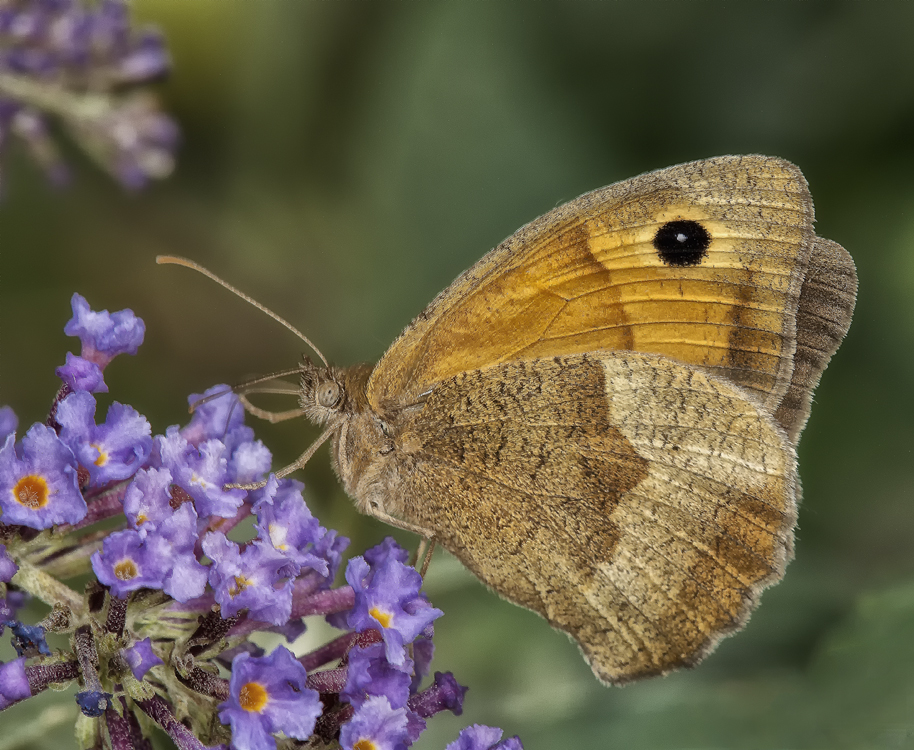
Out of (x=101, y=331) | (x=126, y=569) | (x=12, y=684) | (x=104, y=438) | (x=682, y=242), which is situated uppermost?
(x=682, y=242)

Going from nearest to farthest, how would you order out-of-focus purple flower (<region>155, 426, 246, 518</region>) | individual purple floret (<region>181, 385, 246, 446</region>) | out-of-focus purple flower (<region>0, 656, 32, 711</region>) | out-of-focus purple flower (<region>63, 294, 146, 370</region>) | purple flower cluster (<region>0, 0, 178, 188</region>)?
out-of-focus purple flower (<region>0, 656, 32, 711</region>), out-of-focus purple flower (<region>155, 426, 246, 518</region>), out-of-focus purple flower (<region>63, 294, 146, 370</region>), individual purple floret (<region>181, 385, 246, 446</region>), purple flower cluster (<region>0, 0, 178, 188</region>)

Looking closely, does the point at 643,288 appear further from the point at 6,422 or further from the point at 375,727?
the point at 6,422

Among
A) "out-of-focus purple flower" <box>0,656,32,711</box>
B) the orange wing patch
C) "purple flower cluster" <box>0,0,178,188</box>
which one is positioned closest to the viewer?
"out-of-focus purple flower" <box>0,656,32,711</box>

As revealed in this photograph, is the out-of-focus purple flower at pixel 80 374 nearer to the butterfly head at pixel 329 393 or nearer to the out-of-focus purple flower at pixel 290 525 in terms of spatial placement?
the out-of-focus purple flower at pixel 290 525

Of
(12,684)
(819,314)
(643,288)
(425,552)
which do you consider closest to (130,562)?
(12,684)

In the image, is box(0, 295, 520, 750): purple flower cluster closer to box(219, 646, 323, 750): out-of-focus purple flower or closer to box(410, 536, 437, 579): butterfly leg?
box(219, 646, 323, 750): out-of-focus purple flower

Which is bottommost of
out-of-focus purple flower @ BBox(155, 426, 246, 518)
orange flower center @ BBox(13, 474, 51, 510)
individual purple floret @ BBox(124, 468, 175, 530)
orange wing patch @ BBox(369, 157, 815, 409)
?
orange flower center @ BBox(13, 474, 51, 510)

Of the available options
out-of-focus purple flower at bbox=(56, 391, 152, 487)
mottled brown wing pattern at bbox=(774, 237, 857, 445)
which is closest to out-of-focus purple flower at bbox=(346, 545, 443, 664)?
out-of-focus purple flower at bbox=(56, 391, 152, 487)

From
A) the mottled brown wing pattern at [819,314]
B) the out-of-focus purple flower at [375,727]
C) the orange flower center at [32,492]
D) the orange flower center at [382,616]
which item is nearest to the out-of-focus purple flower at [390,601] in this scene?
the orange flower center at [382,616]
